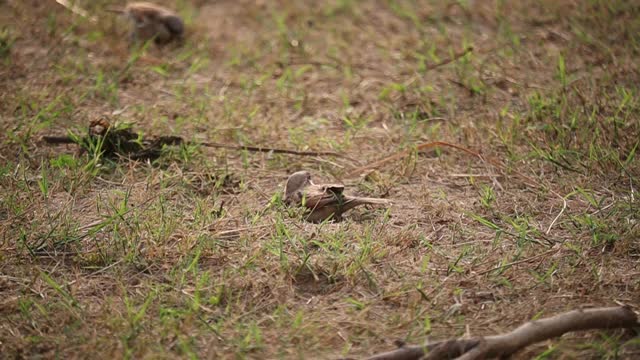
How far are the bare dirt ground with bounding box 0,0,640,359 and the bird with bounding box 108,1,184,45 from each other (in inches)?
3.8

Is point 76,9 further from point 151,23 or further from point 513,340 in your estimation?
point 513,340

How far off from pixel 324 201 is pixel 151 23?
1732mm

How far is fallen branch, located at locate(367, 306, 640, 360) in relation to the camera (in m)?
2.00

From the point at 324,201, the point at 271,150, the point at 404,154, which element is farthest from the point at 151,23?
Result: the point at 324,201

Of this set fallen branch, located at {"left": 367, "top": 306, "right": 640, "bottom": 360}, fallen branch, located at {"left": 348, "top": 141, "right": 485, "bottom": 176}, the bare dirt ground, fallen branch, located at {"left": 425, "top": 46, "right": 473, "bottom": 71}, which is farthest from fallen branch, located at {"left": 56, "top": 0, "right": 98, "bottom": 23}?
fallen branch, located at {"left": 367, "top": 306, "right": 640, "bottom": 360}

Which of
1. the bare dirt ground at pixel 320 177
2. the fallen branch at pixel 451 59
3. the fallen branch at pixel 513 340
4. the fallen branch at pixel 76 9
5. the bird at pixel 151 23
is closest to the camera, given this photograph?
the fallen branch at pixel 513 340

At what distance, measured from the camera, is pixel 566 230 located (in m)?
2.71

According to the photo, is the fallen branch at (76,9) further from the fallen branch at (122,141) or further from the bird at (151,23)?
the fallen branch at (122,141)

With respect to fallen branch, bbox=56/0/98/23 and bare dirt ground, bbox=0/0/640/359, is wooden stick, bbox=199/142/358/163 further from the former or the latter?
fallen branch, bbox=56/0/98/23

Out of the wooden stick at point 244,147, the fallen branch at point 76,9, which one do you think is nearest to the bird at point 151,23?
the fallen branch at point 76,9

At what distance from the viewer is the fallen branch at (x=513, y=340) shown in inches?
78.7

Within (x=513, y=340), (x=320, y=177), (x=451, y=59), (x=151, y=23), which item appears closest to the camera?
(x=513, y=340)

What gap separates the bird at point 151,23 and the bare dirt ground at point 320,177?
0.32 ft

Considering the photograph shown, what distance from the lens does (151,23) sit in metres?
4.05
